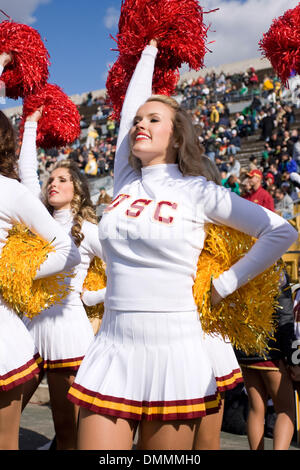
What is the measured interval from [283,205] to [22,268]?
6981 millimetres

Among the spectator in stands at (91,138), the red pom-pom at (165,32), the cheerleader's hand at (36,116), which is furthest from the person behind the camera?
the spectator in stands at (91,138)

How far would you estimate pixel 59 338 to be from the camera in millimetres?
2877

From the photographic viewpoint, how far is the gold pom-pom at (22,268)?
2.18 metres

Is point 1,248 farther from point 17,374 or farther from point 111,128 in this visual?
point 111,128

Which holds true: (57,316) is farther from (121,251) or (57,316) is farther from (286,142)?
(286,142)

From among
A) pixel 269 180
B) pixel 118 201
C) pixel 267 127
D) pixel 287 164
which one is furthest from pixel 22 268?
pixel 267 127

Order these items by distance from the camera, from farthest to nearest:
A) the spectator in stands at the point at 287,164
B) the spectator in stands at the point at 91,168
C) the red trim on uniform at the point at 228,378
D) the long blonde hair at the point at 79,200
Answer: the spectator in stands at the point at 91,168 → the spectator in stands at the point at 287,164 → the long blonde hair at the point at 79,200 → the red trim on uniform at the point at 228,378

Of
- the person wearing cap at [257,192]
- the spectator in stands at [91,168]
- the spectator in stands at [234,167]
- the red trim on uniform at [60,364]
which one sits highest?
the spectator in stands at [91,168]

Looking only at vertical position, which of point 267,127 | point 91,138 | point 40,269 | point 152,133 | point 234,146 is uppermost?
point 91,138

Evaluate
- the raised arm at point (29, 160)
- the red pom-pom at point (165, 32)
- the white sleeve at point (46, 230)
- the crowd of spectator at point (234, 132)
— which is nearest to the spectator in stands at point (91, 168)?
the crowd of spectator at point (234, 132)

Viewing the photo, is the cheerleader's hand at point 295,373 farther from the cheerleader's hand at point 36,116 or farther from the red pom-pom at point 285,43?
the cheerleader's hand at point 36,116

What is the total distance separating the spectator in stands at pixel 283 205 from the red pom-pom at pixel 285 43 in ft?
18.0

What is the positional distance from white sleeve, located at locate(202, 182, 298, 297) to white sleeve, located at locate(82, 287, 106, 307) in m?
1.28

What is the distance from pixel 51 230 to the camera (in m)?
2.28
